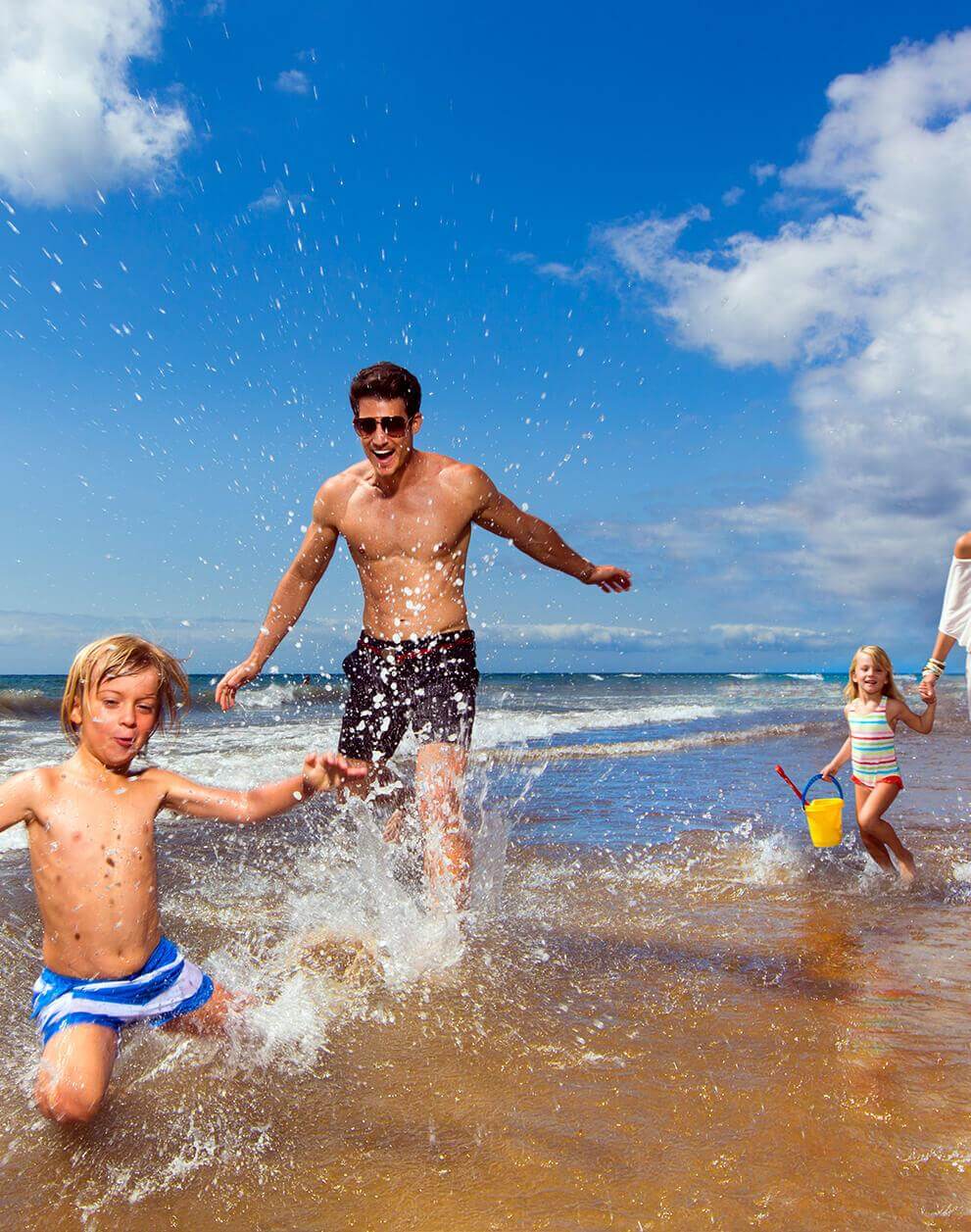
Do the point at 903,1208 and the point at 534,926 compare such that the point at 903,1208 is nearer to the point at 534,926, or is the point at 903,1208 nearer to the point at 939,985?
the point at 939,985

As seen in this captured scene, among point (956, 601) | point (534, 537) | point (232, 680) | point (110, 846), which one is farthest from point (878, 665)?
point (110, 846)

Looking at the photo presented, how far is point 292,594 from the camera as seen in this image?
4691 mm

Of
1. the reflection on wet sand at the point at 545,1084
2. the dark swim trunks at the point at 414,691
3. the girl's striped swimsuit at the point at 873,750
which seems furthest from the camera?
the girl's striped swimsuit at the point at 873,750

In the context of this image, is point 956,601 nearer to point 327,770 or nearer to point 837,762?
point 837,762

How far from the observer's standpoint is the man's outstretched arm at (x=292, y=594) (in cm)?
445

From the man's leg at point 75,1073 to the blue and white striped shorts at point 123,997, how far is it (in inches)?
1.7

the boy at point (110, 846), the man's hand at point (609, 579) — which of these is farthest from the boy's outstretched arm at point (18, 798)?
the man's hand at point (609, 579)

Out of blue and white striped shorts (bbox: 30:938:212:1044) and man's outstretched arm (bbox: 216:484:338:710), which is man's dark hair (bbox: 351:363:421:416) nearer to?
man's outstretched arm (bbox: 216:484:338:710)

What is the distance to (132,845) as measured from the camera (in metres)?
2.93

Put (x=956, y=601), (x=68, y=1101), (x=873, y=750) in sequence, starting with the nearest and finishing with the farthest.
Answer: (x=68, y=1101), (x=956, y=601), (x=873, y=750)

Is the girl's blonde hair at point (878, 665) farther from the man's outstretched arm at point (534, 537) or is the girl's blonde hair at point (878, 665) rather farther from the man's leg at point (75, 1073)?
the man's leg at point (75, 1073)

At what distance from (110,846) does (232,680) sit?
4.98ft

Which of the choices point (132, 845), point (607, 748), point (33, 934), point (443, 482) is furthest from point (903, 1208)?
point (607, 748)

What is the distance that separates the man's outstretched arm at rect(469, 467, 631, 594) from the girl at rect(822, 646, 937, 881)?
6.50 ft
